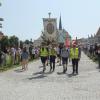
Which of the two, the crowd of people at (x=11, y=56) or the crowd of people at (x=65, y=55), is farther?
the crowd of people at (x=11, y=56)

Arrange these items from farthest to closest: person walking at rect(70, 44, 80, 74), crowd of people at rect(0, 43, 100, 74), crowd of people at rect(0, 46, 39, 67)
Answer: crowd of people at rect(0, 46, 39, 67) < crowd of people at rect(0, 43, 100, 74) < person walking at rect(70, 44, 80, 74)

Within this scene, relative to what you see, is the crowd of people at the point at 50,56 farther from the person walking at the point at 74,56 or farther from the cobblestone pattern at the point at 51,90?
the cobblestone pattern at the point at 51,90

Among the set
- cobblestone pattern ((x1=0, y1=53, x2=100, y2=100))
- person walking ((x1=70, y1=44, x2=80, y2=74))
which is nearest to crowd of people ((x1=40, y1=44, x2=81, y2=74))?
person walking ((x1=70, y1=44, x2=80, y2=74))

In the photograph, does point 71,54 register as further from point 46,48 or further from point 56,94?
point 56,94

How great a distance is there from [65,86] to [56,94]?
2679 mm

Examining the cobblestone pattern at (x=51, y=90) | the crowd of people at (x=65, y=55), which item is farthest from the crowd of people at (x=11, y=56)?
the cobblestone pattern at (x=51, y=90)

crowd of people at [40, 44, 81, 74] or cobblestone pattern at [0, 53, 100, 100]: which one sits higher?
crowd of people at [40, 44, 81, 74]

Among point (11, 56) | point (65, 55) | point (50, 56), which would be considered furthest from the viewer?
point (11, 56)

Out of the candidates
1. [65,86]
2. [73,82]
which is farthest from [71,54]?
[65,86]

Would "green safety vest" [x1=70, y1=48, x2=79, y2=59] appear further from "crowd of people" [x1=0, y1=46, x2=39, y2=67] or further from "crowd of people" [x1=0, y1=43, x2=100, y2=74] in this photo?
"crowd of people" [x1=0, y1=46, x2=39, y2=67]

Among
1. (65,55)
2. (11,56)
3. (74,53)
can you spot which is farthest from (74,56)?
(11,56)

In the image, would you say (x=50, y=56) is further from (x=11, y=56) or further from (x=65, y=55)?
(x=11, y=56)

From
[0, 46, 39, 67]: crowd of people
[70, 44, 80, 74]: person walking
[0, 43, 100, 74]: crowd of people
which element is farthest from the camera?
[0, 46, 39, 67]: crowd of people

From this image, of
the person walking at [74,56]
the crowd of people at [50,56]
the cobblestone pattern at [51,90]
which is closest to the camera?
the cobblestone pattern at [51,90]
